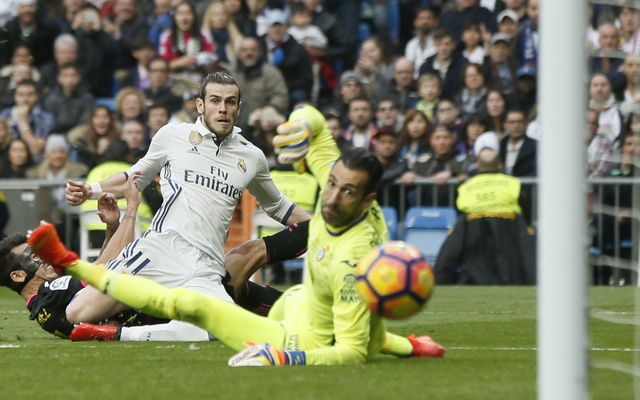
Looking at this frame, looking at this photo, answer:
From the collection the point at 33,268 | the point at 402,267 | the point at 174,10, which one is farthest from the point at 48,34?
the point at 402,267

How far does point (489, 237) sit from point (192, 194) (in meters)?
5.24

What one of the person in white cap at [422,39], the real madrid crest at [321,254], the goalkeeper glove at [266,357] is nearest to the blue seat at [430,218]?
the person in white cap at [422,39]

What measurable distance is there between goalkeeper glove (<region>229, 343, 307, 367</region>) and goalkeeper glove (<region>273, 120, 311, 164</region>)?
992 mm

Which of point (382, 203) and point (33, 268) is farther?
point (382, 203)

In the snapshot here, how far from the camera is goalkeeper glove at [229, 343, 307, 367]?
16.3 feet

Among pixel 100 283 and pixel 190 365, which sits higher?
pixel 100 283

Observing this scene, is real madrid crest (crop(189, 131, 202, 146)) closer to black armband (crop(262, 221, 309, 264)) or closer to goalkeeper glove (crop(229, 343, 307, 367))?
black armband (crop(262, 221, 309, 264))

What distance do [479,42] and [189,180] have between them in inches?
296

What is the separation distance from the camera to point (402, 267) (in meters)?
4.74

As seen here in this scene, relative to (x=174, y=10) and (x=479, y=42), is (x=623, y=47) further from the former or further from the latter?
(x=174, y=10)

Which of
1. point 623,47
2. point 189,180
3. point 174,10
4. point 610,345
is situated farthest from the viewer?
point 174,10

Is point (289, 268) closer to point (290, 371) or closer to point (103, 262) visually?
point (103, 262)

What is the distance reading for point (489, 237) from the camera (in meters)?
11.3

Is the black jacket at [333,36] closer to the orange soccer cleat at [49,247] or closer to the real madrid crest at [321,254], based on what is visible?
the real madrid crest at [321,254]
